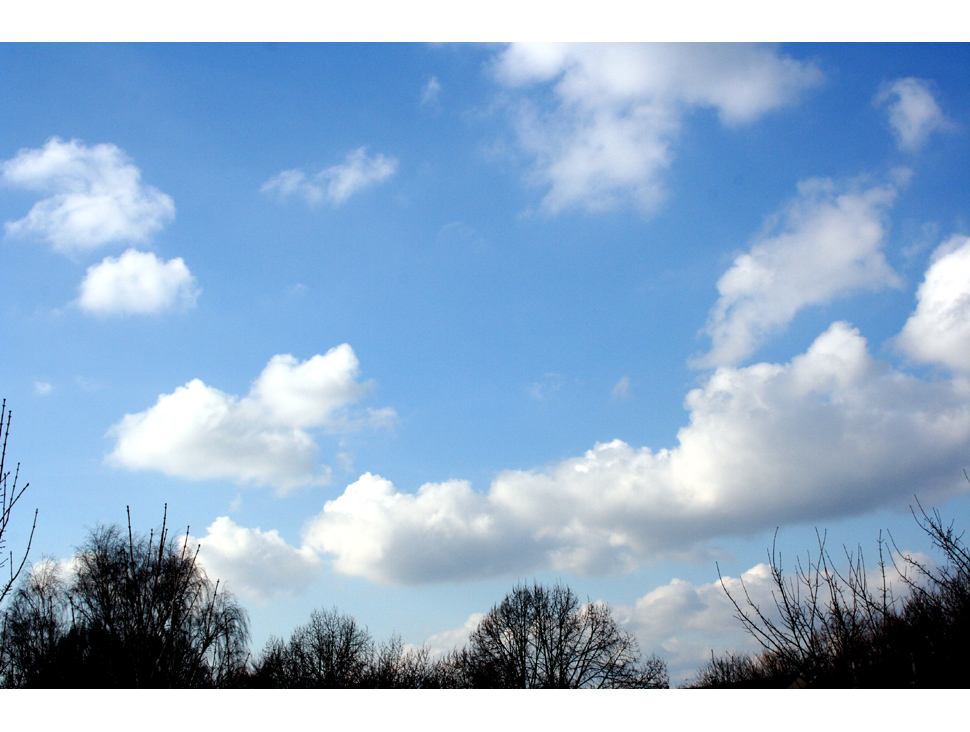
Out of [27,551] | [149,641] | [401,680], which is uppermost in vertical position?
[27,551]

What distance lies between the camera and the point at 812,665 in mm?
8203

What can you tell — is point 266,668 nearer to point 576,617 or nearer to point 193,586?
point 193,586

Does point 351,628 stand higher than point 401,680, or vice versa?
point 351,628

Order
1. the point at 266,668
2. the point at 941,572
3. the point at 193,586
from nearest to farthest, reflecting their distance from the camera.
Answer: the point at 941,572 → the point at 193,586 → the point at 266,668

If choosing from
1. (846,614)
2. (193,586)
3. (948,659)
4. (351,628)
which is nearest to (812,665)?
(846,614)

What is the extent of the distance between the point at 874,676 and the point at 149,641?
31.7ft

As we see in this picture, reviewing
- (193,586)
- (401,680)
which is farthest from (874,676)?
(401,680)

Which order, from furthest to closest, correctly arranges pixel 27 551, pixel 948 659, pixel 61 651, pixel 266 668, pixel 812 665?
pixel 266 668 → pixel 61 651 → pixel 948 659 → pixel 812 665 → pixel 27 551

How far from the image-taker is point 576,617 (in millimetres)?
44375

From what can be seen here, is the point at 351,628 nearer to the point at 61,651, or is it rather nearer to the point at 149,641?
the point at 61,651

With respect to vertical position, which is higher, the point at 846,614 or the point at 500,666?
the point at 846,614

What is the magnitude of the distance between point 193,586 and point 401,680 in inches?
1020

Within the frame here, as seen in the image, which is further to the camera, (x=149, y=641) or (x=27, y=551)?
(x=149, y=641)

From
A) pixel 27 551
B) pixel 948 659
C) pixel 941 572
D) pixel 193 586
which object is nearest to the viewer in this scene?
pixel 27 551
